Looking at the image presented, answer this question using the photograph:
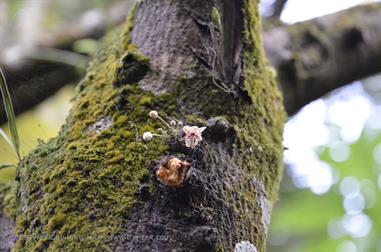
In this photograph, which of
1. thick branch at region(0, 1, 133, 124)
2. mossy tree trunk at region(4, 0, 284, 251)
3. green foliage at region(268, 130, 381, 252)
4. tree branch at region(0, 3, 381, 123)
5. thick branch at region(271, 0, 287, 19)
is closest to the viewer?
mossy tree trunk at region(4, 0, 284, 251)

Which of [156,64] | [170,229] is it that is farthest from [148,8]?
[170,229]

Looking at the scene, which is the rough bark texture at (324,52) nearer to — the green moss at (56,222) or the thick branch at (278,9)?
the thick branch at (278,9)

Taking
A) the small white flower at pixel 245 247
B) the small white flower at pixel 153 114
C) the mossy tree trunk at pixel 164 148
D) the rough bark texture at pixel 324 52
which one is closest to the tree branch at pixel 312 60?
the rough bark texture at pixel 324 52

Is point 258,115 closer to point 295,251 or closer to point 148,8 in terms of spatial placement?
point 148,8

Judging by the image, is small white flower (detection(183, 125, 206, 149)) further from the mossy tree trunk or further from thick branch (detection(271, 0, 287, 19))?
thick branch (detection(271, 0, 287, 19))

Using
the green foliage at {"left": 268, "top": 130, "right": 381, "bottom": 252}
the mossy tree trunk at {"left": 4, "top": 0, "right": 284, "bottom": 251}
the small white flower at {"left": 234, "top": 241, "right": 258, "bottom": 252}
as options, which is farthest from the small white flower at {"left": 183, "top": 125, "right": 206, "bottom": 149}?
the green foliage at {"left": 268, "top": 130, "right": 381, "bottom": 252}

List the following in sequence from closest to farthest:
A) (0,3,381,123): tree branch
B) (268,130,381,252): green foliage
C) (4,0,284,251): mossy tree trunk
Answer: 1. (4,0,284,251): mossy tree trunk
2. (0,3,381,123): tree branch
3. (268,130,381,252): green foliage

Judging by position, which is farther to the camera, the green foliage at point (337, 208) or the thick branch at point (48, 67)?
the green foliage at point (337, 208)
